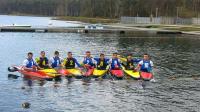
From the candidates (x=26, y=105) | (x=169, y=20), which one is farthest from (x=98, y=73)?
(x=169, y=20)

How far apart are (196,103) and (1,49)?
4470cm

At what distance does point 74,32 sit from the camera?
11356 cm

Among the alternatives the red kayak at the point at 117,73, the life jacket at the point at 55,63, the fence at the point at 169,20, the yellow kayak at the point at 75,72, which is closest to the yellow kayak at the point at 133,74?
the red kayak at the point at 117,73

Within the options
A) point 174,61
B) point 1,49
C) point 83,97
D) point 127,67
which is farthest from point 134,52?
point 83,97

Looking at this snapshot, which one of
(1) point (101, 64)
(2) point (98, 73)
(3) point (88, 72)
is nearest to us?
(3) point (88, 72)

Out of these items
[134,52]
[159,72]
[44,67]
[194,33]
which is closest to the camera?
[44,67]

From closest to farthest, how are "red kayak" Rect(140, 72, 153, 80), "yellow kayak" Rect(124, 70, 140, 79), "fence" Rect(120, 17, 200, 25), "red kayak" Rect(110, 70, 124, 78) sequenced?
"red kayak" Rect(140, 72, 153, 80) < "yellow kayak" Rect(124, 70, 140, 79) < "red kayak" Rect(110, 70, 124, 78) < "fence" Rect(120, 17, 200, 25)

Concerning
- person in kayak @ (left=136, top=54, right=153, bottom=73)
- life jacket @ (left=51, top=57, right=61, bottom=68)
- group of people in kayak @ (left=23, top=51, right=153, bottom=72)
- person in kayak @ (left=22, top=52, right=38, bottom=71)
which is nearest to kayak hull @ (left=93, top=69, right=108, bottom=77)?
group of people in kayak @ (left=23, top=51, right=153, bottom=72)

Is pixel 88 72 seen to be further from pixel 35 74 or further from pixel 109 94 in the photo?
pixel 109 94

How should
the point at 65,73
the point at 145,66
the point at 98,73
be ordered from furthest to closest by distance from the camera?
the point at 145,66, the point at 98,73, the point at 65,73

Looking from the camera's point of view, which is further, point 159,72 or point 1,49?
point 1,49

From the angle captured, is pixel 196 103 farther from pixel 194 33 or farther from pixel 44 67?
pixel 194 33

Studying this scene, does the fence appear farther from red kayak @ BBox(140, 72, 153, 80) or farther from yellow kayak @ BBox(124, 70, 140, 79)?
red kayak @ BBox(140, 72, 153, 80)

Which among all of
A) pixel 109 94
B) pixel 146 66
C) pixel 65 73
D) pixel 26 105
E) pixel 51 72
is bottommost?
pixel 109 94
